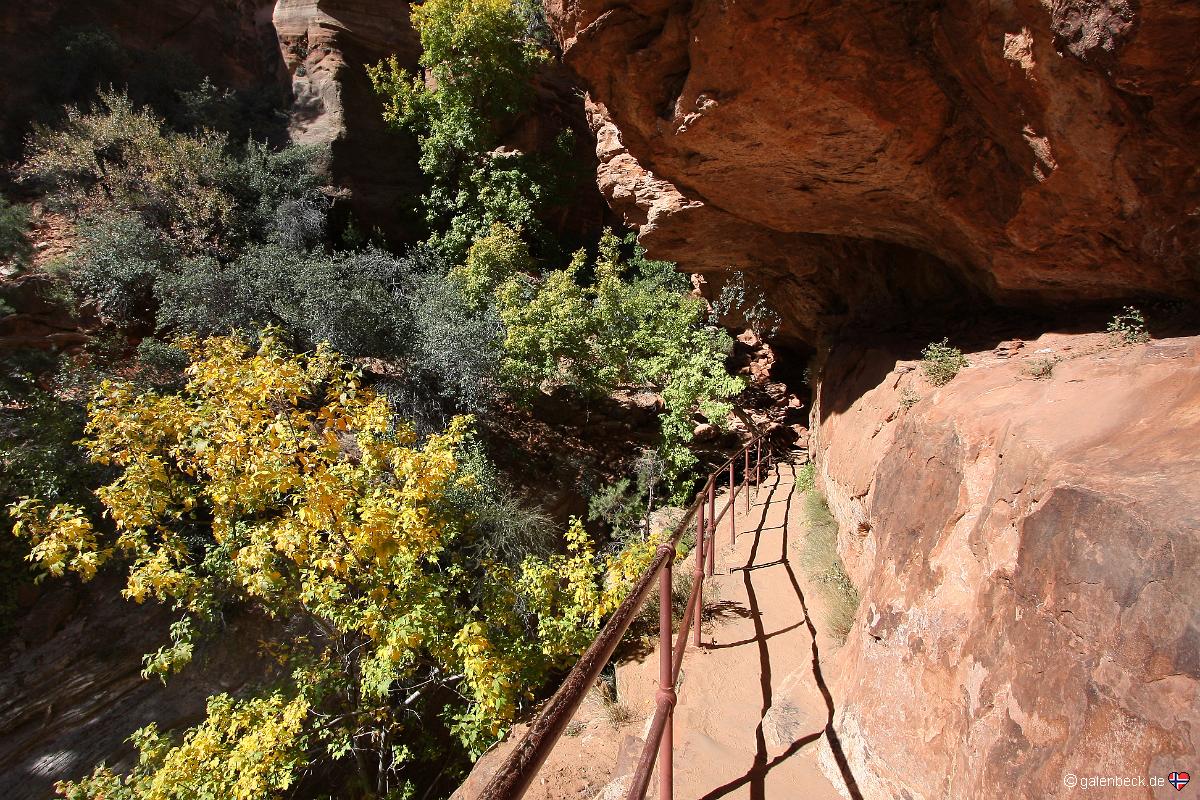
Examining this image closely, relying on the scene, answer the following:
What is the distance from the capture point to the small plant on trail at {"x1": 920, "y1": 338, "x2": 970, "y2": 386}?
510 centimetres

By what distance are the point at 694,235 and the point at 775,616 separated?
5847 mm

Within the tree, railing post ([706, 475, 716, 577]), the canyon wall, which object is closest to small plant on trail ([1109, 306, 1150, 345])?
the canyon wall

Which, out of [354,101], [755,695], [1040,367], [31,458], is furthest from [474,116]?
[755,695]

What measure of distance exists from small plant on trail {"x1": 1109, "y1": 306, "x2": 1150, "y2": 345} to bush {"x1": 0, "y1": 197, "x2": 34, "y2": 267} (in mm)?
15623

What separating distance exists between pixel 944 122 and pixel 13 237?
14547 mm

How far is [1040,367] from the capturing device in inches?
160

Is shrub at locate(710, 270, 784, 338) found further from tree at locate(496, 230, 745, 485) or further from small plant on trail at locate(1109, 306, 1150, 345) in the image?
small plant on trail at locate(1109, 306, 1150, 345)

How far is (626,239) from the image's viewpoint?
17750mm

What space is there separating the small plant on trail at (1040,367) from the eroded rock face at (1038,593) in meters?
0.07

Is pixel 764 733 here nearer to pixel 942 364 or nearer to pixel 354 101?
pixel 942 364

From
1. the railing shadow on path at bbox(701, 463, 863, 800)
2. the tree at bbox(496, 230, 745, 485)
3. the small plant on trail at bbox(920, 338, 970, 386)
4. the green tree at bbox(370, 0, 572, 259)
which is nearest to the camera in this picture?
the railing shadow on path at bbox(701, 463, 863, 800)

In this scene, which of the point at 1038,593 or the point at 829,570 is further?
the point at 829,570

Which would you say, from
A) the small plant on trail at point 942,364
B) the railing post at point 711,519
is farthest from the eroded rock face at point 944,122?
the railing post at point 711,519

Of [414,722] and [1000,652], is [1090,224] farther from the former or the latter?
[414,722]
